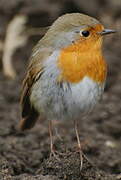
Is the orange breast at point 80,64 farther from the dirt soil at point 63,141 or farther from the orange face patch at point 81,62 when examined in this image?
the dirt soil at point 63,141

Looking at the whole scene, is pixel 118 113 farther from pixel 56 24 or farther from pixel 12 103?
pixel 56 24

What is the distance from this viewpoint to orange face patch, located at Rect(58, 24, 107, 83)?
4609 millimetres

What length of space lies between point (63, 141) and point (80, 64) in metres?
1.06

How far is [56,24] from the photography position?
15.8ft

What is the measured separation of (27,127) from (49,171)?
1.07 m

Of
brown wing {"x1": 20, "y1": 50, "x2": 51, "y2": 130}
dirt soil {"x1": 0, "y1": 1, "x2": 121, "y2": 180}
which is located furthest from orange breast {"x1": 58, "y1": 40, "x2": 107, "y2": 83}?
dirt soil {"x1": 0, "y1": 1, "x2": 121, "y2": 180}

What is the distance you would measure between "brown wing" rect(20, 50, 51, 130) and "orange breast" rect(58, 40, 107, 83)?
0.71 ft

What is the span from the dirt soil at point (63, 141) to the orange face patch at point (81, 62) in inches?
25.3

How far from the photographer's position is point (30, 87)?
5.07m

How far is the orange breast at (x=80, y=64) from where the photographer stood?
461 cm

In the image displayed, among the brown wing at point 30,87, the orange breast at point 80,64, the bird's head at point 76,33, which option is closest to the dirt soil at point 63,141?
the brown wing at point 30,87

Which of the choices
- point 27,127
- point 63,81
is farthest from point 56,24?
point 27,127

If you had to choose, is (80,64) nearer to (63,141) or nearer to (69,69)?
(69,69)

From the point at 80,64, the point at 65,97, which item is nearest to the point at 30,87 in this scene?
the point at 65,97
